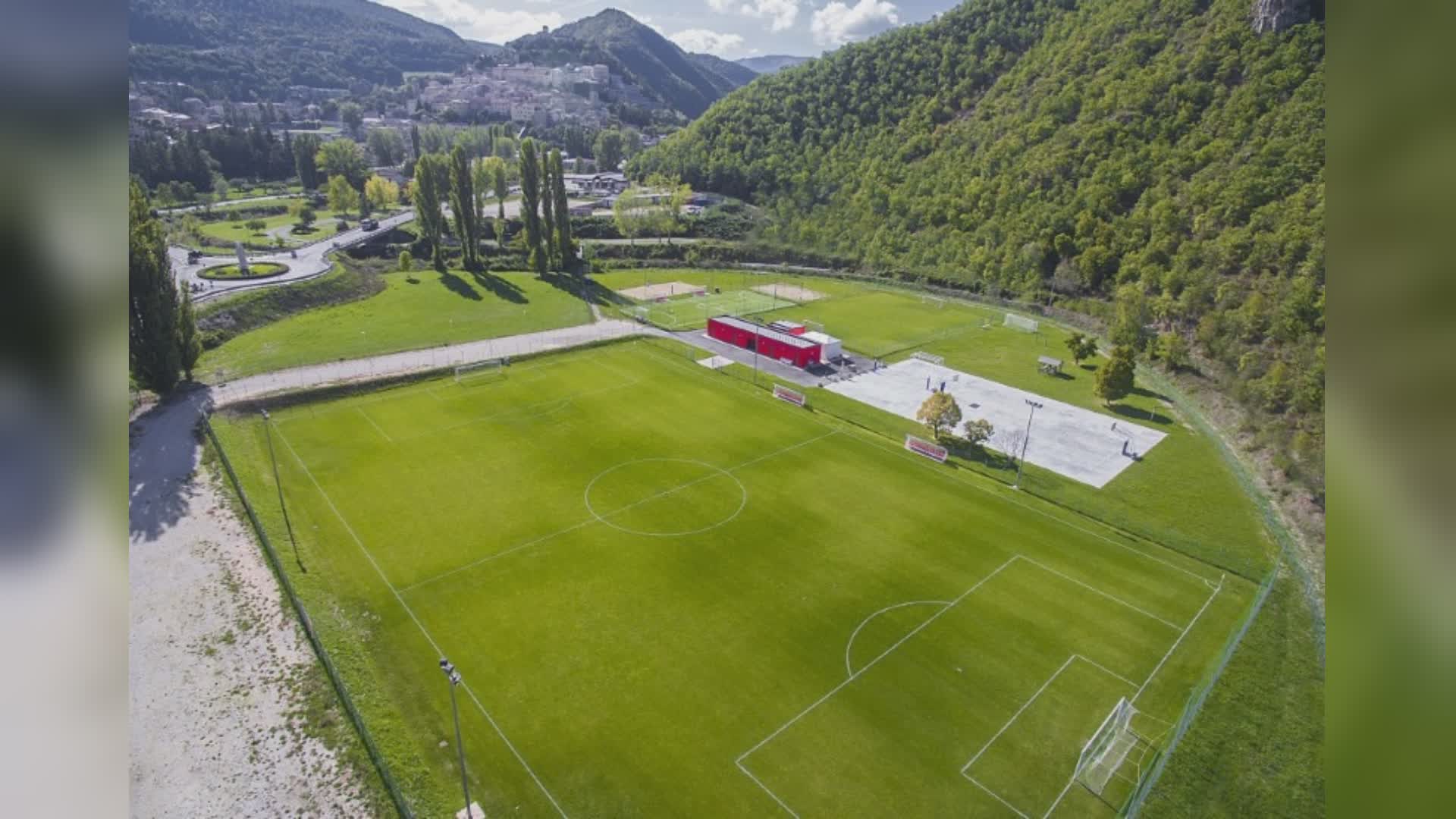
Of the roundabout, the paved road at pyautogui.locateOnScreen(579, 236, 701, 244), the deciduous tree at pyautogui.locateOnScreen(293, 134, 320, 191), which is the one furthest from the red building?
the deciduous tree at pyautogui.locateOnScreen(293, 134, 320, 191)

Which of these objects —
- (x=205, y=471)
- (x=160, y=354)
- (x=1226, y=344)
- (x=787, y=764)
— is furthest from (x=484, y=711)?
(x=1226, y=344)

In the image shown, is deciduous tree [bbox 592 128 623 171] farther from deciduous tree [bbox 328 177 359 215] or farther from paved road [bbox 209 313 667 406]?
paved road [bbox 209 313 667 406]

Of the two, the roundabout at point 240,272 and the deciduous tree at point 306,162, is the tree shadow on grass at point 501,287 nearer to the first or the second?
the roundabout at point 240,272

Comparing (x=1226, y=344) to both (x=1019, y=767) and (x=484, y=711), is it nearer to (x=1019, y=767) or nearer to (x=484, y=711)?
(x=1019, y=767)

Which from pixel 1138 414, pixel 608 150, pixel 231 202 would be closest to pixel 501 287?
pixel 1138 414

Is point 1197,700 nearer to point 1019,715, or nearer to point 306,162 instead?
point 1019,715

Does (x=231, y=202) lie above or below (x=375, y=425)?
above
